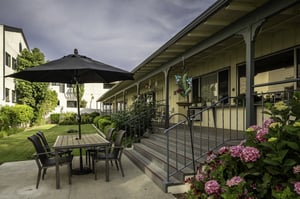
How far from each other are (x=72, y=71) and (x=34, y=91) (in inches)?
752

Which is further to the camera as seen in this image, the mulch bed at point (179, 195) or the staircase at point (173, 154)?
the staircase at point (173, 154)

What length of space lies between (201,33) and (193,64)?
4395mm

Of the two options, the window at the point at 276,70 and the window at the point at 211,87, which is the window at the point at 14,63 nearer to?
the window at the point at 211,87

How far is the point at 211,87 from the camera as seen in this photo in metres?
9.02

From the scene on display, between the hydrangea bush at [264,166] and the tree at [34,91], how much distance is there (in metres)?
23.7

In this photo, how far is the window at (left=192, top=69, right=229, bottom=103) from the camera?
8.17 metres

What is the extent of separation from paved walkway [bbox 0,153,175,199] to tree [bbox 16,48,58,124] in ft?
60.7

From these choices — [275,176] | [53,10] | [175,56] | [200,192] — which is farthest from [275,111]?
[53,10]

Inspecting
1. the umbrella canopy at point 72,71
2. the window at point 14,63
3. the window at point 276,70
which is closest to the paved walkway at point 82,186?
the umbrella canopy at point 72,71

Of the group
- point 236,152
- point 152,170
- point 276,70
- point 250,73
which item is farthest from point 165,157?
point 236,152

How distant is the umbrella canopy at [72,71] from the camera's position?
520cm

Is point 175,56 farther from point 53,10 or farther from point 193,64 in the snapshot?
point 53,10

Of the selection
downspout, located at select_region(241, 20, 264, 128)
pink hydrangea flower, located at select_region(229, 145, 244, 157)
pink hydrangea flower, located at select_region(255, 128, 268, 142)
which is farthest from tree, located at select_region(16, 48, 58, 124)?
pink hydrangea flower, located at select_region(255, 128, 268, 142)

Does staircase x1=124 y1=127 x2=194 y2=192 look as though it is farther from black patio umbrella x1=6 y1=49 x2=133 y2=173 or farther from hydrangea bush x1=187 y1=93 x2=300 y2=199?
hydrangea bush x1=187 y1=93 x2=300 y2=199
